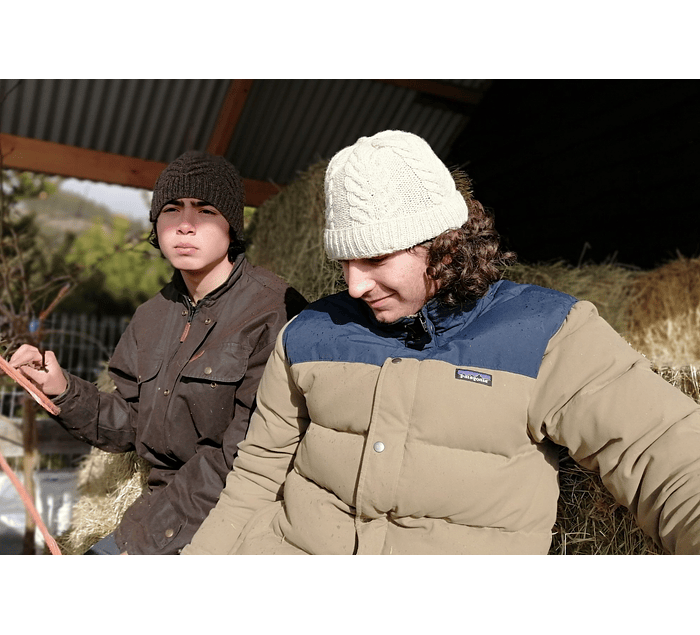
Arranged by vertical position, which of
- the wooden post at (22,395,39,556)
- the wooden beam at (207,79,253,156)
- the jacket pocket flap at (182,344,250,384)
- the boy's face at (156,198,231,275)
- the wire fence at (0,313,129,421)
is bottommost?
the wire fence at (0,313,129,421)

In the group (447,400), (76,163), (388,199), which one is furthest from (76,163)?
(447,400)

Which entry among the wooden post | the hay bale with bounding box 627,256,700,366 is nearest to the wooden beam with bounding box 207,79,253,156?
the wooden post

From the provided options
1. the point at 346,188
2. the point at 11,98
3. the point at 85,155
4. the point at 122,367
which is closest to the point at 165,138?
the point at 85,155

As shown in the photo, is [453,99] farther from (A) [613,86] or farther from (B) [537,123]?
(A) [613,86]

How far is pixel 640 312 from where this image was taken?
13.7 feet

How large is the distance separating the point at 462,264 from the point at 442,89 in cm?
406

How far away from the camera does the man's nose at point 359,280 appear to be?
5.03 ft

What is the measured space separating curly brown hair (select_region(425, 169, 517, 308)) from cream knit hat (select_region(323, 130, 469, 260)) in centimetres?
4

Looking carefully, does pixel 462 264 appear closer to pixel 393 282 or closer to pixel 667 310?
pixel 393 282

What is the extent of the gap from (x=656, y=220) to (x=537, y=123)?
1.31 metres

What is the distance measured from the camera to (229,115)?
4.36 meters

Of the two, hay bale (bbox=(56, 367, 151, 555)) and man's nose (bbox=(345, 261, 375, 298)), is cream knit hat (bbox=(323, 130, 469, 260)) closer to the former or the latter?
man's nose (bbox=(345, 261, 375, 298))

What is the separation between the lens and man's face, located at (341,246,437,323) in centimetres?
153

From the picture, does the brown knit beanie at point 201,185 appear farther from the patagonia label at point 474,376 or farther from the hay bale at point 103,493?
the hay bale at point 103,493
